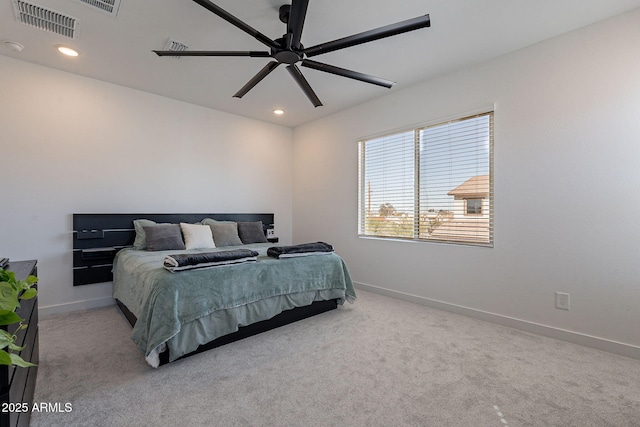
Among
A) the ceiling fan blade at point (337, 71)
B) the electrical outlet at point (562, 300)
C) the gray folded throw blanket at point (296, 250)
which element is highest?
the ceiling fan blade at point (337, 71)

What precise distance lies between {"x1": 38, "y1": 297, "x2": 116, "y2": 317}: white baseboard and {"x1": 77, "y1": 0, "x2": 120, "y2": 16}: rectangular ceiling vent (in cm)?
296

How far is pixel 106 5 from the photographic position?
86.3 inches

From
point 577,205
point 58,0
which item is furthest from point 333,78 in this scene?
point 577,205

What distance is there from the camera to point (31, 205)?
3041 mm

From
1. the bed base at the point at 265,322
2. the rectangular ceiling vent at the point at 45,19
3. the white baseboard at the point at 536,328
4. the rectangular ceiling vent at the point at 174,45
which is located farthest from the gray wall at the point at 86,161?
the white baseboard at the point at 536,328

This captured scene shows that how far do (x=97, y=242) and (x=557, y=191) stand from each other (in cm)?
474

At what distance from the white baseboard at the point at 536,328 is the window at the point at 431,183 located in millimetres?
716

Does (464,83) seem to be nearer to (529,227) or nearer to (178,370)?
(529,227)

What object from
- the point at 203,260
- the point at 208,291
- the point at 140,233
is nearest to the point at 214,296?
the point at 208,291

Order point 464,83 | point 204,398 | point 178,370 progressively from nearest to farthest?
1. point 204,398
2. point 178,370
3. point 464,83

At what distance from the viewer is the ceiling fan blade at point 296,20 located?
62.8 inches

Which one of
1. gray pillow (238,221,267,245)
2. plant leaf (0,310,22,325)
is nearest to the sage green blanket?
gray pillow (238,221,267,245)

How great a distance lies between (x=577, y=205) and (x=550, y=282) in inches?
27.9

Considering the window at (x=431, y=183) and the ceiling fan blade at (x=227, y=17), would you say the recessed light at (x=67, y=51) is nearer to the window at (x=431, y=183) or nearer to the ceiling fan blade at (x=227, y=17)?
the ceiling fan blade at (x=227, y=17)
